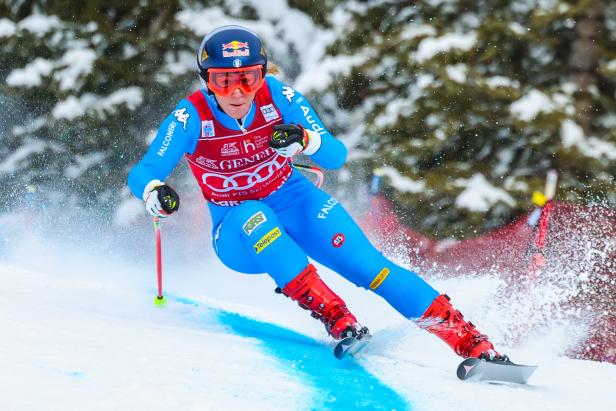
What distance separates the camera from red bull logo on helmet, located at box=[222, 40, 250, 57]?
340 centimetres

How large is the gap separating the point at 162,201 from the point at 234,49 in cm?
81

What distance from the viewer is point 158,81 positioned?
793 cm

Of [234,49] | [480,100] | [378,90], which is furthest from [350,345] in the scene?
[378,90]

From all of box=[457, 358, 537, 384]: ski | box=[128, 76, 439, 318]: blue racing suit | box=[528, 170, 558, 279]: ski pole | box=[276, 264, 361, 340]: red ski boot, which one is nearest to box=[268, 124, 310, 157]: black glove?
box=[128, 76, 439, 318]: blue racing suit

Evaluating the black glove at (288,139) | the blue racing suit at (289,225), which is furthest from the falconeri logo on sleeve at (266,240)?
the black glove at (288,139)

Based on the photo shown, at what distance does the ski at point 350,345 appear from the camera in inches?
125

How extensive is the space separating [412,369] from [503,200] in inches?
155

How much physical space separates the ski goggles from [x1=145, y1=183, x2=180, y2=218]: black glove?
1.86 feet

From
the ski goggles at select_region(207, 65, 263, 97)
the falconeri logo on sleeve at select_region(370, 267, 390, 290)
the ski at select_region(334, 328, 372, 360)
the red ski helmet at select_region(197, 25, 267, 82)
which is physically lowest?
the ski at select_region(334, 328, 372, 360)

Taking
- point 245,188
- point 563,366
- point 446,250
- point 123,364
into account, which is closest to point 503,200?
point 446,250

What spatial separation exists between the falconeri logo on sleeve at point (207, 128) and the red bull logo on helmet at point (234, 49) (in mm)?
370

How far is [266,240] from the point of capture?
334 cm

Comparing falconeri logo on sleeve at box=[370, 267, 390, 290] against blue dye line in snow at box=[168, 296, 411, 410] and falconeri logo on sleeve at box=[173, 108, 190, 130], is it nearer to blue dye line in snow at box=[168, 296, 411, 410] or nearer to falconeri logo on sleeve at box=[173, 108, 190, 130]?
blue dye line in snow at box=[168, 296, 411, 410]

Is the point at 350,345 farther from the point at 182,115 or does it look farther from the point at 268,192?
the point at 182,115
